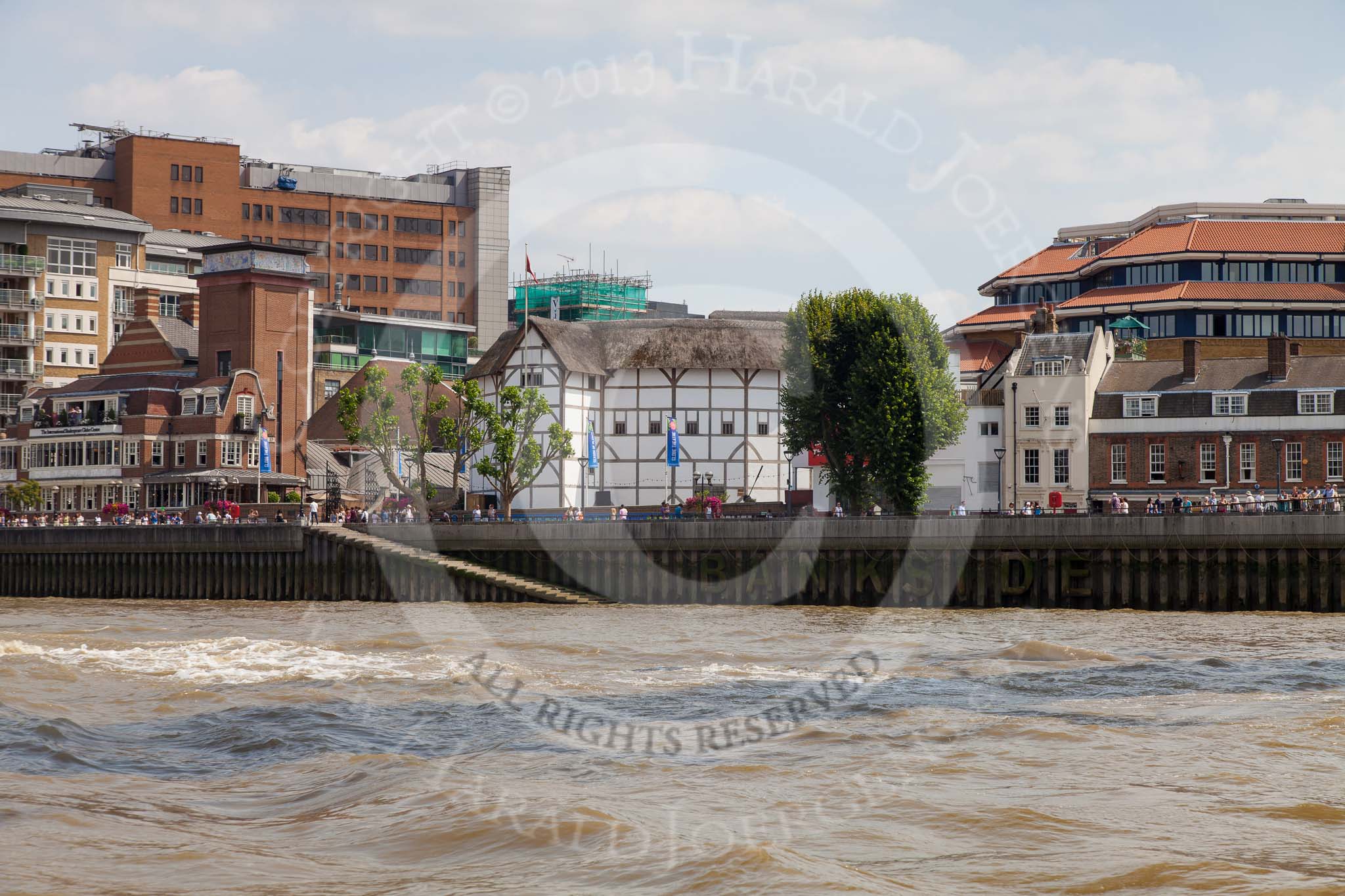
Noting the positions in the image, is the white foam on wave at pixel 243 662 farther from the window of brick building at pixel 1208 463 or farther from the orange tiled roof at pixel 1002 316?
the orange tiled roof at pixel 1002 316

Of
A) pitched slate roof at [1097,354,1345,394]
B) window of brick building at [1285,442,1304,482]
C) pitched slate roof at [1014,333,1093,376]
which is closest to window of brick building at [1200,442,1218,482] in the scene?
pitched slate roof at [1097,354,1345,394]

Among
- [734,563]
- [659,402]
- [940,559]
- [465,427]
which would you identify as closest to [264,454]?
[465,427]

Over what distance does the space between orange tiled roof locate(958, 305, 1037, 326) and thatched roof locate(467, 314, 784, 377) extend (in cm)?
2716

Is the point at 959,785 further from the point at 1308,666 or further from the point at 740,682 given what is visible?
the point at 1308,666

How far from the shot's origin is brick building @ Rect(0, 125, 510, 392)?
417 feet

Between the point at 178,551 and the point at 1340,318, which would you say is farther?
the point at 1340,318

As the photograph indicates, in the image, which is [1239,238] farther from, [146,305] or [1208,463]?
[146,305]

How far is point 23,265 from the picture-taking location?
111562 mm

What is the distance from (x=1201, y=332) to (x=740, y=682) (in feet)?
254

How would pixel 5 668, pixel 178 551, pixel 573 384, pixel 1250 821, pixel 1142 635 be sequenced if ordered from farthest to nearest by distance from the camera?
1. pixel 573 384
2. pixel 178 551
3. pixel 1142 635
4. pixel 5 668
5. pixel 1250 821

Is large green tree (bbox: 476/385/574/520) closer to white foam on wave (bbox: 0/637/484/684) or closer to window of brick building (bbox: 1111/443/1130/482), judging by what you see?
window of brick building (bbox: 1111/443/1130/482)

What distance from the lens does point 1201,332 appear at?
96438 millimetres

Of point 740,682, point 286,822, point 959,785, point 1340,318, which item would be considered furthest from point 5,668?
point 1340,318

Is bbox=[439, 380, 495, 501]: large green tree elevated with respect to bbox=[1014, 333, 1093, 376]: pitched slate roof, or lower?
lower
